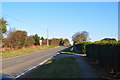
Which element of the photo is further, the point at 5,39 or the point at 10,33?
the point at 10,33

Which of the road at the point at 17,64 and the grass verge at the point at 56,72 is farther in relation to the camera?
the road at the point at 17,64

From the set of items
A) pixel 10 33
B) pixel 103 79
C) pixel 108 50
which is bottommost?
pixel 103 79

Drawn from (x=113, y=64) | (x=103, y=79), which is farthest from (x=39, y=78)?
(x=113, y=64)

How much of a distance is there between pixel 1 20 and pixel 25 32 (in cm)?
1577

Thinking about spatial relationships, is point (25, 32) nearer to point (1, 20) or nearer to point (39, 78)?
point (1, 20)

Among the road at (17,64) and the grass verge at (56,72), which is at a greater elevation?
the grass verge at (56,72)

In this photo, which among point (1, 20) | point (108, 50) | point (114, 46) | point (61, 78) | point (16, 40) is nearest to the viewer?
point (61, 78)

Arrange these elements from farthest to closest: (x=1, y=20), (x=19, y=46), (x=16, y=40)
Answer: (x=19, y=46) → (x=16, y=40) → (x=1, y=20)

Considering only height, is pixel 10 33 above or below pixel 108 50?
above

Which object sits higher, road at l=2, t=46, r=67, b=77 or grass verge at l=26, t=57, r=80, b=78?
grass verge at l=26, t=57, r=80, b=78

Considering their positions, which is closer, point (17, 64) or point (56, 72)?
point (56, 72)

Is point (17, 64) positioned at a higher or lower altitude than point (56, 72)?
lower

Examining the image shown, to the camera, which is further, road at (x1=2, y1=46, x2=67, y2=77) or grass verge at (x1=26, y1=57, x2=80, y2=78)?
road at (x1=2, y1=46, x2=67, y2=77)

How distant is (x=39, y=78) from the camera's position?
9961 mm
